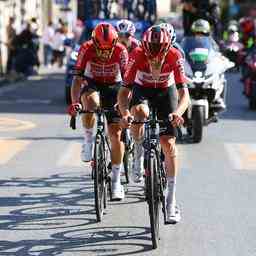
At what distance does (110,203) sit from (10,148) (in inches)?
168

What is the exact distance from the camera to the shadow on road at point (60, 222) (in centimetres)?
775

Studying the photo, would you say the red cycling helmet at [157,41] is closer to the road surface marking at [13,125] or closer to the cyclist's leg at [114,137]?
the cyclist's leg at [114,137]

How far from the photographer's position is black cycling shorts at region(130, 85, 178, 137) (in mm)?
8484

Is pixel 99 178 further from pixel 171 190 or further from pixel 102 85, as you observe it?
pixel 102 85

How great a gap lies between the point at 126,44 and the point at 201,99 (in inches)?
161

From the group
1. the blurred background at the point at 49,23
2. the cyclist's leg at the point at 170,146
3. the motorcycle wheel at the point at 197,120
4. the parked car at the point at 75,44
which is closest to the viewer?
the cyclist's leg at the point at 170,146

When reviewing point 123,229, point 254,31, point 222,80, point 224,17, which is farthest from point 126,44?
point 224,17

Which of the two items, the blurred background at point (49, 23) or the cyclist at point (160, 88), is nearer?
the cyclist at point (160, 88)

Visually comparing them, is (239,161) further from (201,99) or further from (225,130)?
(225,130)

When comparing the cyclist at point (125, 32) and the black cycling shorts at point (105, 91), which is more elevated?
the cyclist at point (125, 32)

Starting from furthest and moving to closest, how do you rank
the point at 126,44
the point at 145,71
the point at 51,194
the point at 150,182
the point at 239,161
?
1. the point at 239,161
2. the point at 126,44
3. the point at 51,194
4. the point at 145,71
5. the point at 150,182

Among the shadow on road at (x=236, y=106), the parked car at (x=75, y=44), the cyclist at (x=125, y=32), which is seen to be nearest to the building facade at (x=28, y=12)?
the parked car at (x=75, y=44)

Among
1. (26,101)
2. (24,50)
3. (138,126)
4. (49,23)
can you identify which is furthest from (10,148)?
(49,23)

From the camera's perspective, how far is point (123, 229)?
27.8ft
